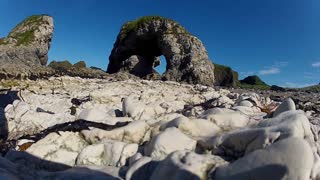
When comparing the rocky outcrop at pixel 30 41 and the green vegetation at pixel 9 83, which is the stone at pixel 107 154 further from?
the rocky outcrop at pixel 30 41

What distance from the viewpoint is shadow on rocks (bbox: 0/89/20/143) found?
31.5 ft

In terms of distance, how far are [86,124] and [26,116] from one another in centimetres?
220

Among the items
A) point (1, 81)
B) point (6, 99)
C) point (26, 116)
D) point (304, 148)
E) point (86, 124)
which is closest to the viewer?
point (304, 148)

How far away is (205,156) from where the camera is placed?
6.18 metres

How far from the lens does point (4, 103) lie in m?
13.5

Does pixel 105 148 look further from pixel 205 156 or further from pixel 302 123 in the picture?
pixel 302 123

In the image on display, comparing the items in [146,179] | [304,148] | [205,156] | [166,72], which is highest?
[166,72]

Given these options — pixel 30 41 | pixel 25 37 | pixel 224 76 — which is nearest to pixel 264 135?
pixel 30 41

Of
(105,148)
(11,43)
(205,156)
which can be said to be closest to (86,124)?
(105,148)

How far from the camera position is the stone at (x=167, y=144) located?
22.3ft

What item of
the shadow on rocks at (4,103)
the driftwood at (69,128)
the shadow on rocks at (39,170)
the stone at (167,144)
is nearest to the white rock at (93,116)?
the driftwood at (69,128)

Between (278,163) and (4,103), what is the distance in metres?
11.0

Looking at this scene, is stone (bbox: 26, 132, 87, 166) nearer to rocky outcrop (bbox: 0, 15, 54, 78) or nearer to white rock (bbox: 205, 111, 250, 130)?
white rock (bbox: 205, 111, 250, 130)

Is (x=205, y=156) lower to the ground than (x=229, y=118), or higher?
lower
